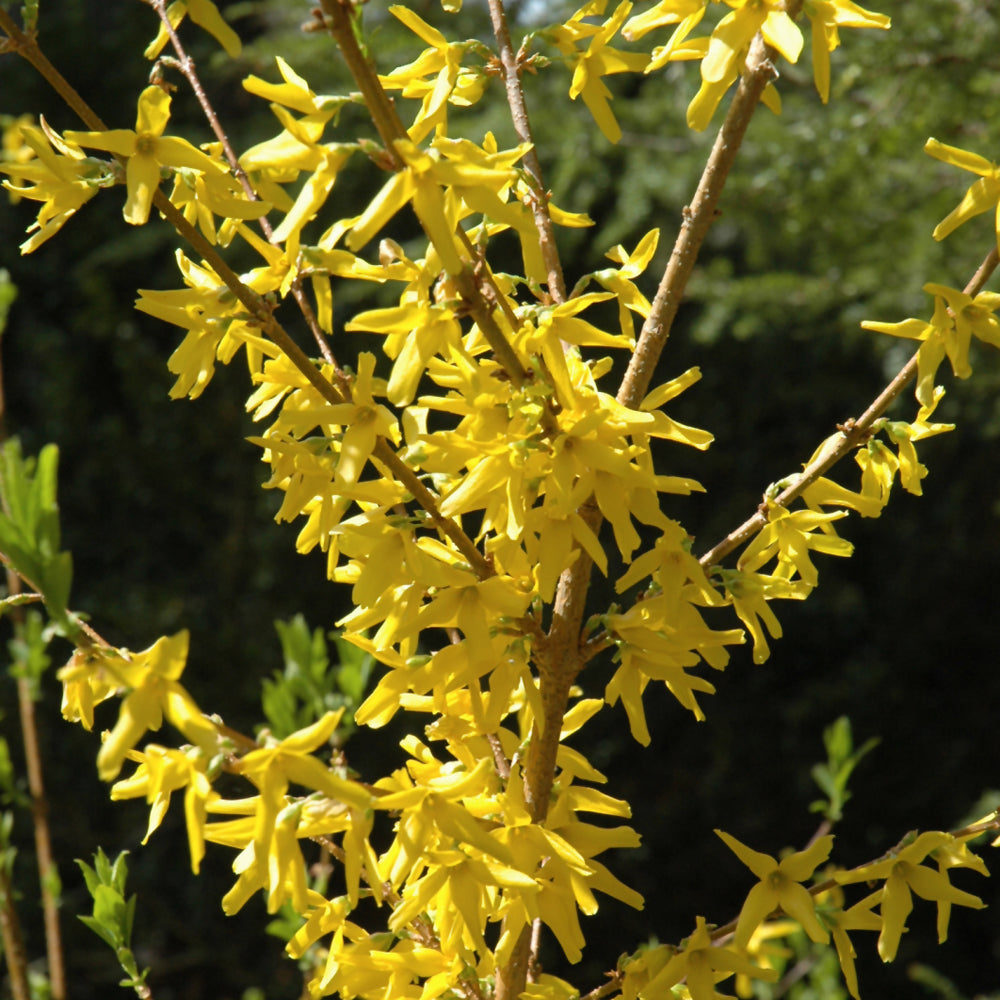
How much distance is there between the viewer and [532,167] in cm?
104

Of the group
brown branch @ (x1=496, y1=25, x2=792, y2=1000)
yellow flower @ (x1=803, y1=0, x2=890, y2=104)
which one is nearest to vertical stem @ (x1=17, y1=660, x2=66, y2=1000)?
brown branch @ (x1=496, y1=25, x2=792, y2=1000)

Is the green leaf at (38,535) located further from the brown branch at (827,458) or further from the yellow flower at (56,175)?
the brown branch at (827,458)

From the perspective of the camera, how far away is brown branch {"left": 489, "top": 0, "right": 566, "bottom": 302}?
99 centimetres

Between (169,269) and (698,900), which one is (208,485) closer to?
(169,269)

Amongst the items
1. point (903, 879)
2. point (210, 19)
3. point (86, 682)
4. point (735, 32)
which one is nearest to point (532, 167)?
point (735, 32)

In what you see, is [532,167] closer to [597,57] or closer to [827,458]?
[597,57]

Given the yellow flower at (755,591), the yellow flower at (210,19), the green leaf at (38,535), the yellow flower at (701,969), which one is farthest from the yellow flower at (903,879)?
the yellow flower at (210,19)

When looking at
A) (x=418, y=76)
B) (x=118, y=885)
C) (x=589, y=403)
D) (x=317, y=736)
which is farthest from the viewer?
(x=118, y=885)

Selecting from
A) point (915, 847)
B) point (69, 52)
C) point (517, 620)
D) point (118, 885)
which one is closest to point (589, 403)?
point (517, 620)

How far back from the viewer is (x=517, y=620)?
927 millimetres

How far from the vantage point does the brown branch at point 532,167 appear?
995 millimetres

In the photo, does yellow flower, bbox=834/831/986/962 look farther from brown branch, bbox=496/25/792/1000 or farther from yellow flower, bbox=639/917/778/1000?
brown branch, bbox=496/25/792/1000

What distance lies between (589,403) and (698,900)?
12.0 ft

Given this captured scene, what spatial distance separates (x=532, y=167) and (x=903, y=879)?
728mm
